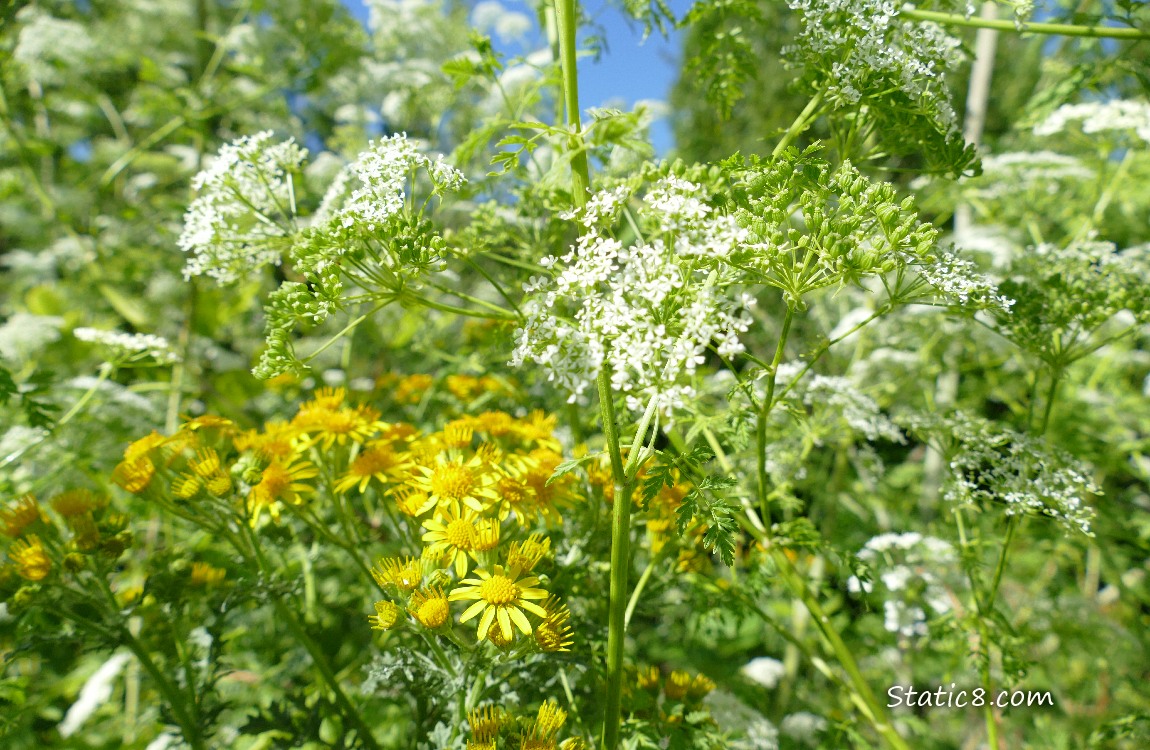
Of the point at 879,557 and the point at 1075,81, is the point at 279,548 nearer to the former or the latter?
the point at 879,557

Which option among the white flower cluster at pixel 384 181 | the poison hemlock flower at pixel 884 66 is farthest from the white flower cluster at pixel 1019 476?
the white flower cluster at pixel 384 181

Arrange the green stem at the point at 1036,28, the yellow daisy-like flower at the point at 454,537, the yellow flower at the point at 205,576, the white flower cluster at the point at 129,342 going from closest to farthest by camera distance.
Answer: the yellow daisy-like flower at the point at 454,537, the green stem at the point at 1036,28, the yellow flower at the point at 205,576, the white flower cluster at the point at 129,342

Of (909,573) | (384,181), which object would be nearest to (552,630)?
(384,181)

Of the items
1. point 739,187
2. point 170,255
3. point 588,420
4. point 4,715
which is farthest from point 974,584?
point 170,255

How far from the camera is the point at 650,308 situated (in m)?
0.92

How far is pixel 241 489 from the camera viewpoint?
1278 mm

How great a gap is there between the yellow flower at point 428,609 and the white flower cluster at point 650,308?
388 mm

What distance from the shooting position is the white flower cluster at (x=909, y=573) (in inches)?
65.1

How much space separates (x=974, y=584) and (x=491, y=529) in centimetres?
109

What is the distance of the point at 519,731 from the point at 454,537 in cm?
30

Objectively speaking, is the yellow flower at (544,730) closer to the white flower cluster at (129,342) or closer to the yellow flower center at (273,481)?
the yellow flower center at (273,481)

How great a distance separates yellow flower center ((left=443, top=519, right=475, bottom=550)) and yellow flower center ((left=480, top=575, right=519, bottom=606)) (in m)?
0.09

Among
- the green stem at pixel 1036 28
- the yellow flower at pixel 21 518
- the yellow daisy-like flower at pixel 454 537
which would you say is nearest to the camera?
the yellow daisy-like flower at pixel 454 537

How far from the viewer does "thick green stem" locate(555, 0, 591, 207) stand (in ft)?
3.36
